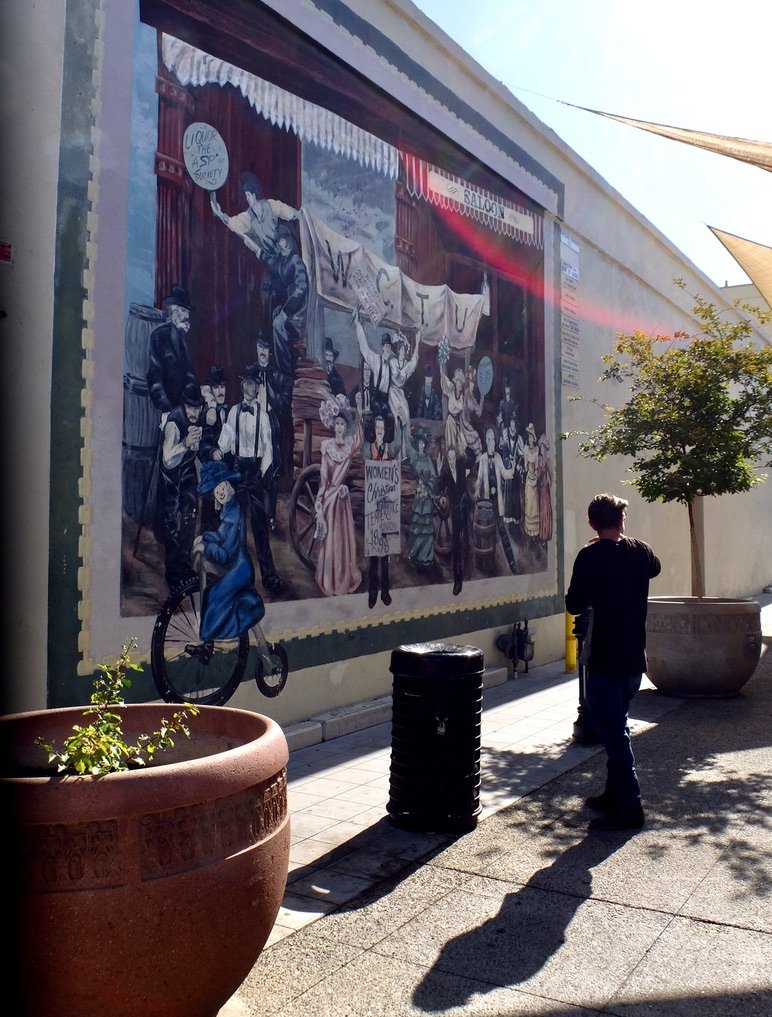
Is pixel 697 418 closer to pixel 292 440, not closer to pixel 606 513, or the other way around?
pixel 292 440

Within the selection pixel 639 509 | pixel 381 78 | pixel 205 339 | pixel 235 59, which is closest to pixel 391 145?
pixel 381 78

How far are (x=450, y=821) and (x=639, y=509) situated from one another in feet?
41.7

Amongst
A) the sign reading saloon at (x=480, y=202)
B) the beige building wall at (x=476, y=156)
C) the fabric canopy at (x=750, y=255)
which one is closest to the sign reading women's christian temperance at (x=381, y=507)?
the beige building wall at (x=476, y=156)

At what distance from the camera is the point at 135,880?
9.18 feet

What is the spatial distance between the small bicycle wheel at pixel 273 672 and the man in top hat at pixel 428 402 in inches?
133

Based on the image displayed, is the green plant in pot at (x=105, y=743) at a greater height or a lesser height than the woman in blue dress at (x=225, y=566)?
lesser

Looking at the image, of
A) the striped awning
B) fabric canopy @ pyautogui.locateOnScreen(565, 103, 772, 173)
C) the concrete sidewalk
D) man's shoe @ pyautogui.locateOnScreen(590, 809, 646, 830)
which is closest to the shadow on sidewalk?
the concrete sidewalk

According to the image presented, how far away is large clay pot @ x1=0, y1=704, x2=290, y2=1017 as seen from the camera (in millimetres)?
2736

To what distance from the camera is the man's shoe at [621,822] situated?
18.5 ft

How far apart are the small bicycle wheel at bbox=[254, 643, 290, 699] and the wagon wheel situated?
846 millimetres

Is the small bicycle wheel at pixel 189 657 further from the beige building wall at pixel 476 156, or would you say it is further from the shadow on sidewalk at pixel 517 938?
the shadow on sidewalk at pixel 517 938

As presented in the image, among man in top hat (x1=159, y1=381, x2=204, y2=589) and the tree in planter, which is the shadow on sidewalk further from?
the tree in planter

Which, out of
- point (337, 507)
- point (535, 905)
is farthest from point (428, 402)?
point (535, 905)

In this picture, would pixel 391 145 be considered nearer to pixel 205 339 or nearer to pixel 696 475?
pixel 205 339
